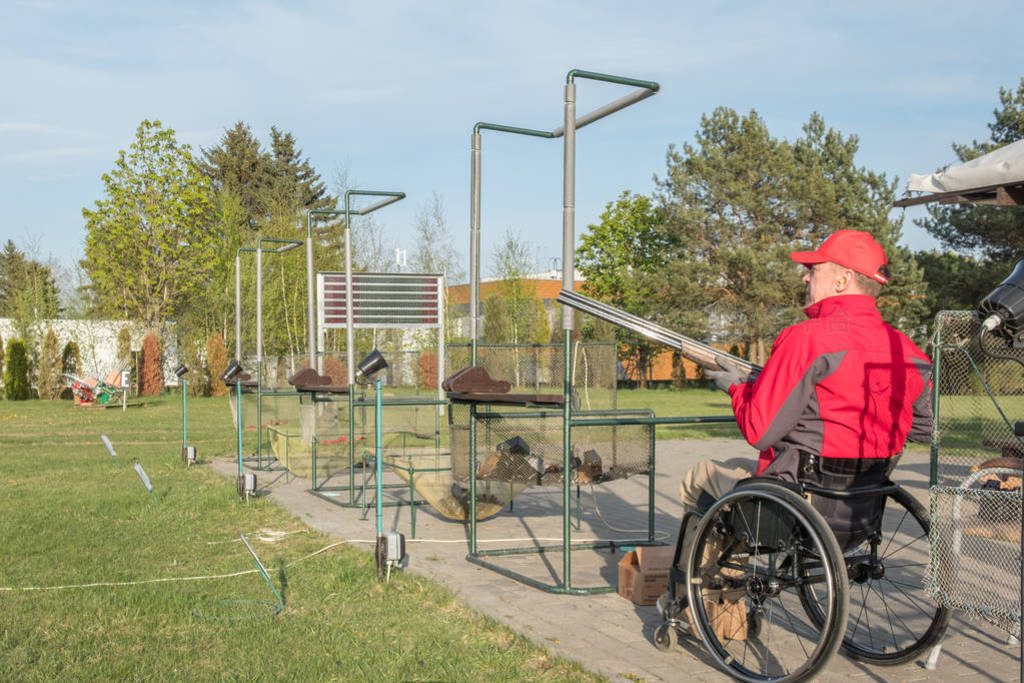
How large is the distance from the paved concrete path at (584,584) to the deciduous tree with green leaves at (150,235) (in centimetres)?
3040

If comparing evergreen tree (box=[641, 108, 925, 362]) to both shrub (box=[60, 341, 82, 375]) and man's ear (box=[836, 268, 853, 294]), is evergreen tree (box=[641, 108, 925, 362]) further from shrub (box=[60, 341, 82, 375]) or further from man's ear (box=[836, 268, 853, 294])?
man's ear (box=[836, 268, 853, 294])

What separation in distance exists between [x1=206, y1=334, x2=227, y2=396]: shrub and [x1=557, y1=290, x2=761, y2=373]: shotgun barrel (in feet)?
112

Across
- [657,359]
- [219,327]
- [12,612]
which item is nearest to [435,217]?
[219,327]

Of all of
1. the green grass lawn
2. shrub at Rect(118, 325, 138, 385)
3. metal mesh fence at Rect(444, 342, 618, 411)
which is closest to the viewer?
A: the green grass lawn

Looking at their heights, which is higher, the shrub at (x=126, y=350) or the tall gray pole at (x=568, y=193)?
the tall gray pole at (x=568, y=193)

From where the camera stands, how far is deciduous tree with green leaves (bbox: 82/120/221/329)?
129 feet

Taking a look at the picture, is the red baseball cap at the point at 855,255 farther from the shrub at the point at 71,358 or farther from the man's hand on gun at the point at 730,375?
the shrub at the point at 71,358

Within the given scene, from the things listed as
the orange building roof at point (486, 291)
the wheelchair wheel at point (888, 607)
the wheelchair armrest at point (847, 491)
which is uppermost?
the orange building roof at point (486, 291)

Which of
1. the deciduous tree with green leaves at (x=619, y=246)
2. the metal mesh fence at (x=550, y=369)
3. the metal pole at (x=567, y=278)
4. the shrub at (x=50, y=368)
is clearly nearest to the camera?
the metal pole at (x=567, y=278)

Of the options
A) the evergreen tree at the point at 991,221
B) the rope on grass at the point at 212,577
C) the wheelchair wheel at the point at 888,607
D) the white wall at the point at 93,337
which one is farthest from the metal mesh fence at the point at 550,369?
the white wall at the point at 93,337

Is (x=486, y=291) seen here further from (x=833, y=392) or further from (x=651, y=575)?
(x=833, y=392)

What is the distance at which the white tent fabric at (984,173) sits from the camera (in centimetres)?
375

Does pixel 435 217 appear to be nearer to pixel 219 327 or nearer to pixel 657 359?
pixel 219 327

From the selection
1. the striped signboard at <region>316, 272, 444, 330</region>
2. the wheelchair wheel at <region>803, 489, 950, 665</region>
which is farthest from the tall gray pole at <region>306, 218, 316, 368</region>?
the wheelchair wheel at <region>803, 489, 950, 665</region>
